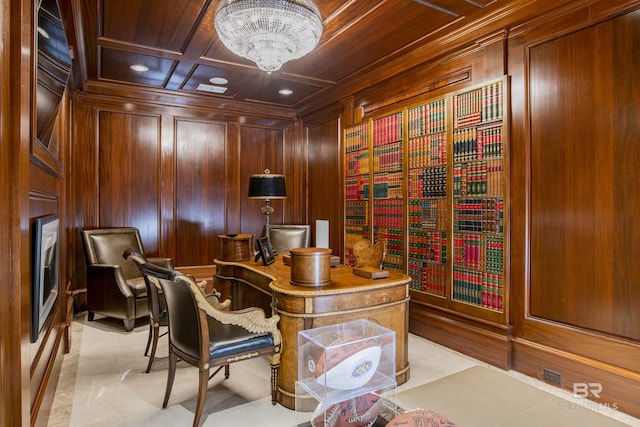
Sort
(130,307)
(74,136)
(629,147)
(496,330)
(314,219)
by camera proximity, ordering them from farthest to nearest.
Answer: (314,219)
(74,136)
(130,307)
(496,330)
(629,147)

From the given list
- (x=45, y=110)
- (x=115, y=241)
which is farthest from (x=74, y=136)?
(x=45, y=110)

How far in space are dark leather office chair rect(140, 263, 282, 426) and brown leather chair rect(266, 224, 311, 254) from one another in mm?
2708

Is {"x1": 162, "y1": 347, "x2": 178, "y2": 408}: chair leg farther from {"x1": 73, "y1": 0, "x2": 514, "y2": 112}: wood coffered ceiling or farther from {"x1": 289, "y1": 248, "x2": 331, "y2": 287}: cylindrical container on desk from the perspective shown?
{"x1": 73, "y1": 0, "x2": 514, "y2": 112}: wood coffered ceiling

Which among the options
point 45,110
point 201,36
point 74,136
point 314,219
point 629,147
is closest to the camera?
point 45,110

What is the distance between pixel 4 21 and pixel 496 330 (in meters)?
3.49

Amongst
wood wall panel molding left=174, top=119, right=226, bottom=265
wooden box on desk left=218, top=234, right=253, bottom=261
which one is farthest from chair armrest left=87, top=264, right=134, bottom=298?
wooden box on desk left=218, top=234, right=253, bottom=261

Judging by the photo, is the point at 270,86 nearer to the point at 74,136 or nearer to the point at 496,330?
the point at 74,136

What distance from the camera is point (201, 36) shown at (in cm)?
349

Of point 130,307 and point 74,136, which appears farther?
point 74,136

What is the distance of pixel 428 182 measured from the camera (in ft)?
12.3

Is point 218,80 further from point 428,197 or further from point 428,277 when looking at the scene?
point 428,277

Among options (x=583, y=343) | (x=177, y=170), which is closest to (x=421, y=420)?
(x=583, y=343)

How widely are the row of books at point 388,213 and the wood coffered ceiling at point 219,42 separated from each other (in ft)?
4.93

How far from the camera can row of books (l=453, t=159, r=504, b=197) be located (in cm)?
315
